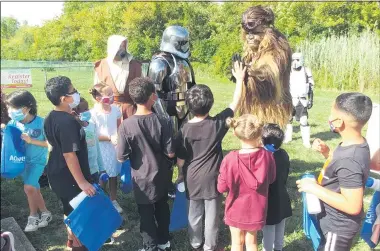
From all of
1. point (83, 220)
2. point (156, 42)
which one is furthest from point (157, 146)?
point (156, 42)

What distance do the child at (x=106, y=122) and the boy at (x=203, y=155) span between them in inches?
37.1

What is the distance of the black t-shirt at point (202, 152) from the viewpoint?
2773 mm

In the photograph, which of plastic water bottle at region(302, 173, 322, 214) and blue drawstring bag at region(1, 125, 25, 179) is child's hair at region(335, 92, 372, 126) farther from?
blue drawstring bag at region(1, 125, 25, 179)

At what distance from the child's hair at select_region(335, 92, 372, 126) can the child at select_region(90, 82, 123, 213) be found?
2.16m

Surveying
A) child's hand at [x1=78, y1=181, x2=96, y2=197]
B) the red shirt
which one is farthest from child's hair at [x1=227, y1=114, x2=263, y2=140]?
child's hand at [x1=78, y1=181, x2=96, y2=197]

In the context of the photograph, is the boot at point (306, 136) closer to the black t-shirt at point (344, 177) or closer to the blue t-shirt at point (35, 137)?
the black t-shirt at point (344, 177)

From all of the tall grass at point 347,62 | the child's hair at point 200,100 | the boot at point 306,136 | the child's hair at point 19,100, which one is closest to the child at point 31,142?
A: the child's hair at point 19,100

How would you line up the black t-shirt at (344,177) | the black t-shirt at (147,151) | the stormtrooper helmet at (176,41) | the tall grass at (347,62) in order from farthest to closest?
the tall grass at (347,62) < the stormtrooper helmet at (176,41) < the black t-shirt at (147,151) < the black t-shirt at (344,177)

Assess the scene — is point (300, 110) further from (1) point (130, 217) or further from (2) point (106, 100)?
(2) point (106, 100)

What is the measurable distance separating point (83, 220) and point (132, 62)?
2.06 metres

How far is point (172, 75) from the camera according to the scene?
3.86 m

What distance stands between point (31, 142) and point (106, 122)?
2.29 feet

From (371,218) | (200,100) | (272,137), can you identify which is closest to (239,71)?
(200,100)

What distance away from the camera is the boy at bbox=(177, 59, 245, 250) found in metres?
2.77
